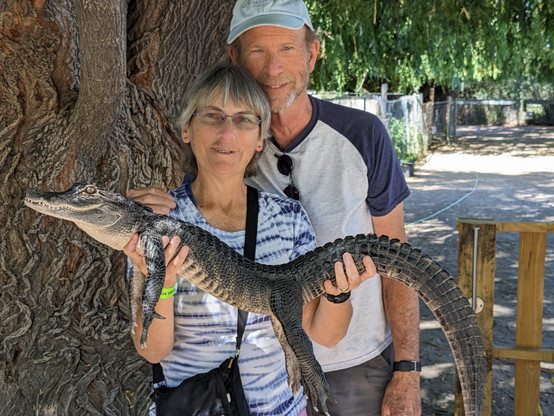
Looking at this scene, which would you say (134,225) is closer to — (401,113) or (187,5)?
(187,5)

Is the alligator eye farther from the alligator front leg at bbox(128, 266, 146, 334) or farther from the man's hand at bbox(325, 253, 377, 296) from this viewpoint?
the man's hand at bbox(325, 253, 377, 296)

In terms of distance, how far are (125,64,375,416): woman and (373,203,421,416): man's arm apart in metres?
0.40

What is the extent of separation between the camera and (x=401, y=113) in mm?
17672

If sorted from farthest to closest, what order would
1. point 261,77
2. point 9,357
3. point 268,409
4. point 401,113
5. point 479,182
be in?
point 401,113, point 479,182, point 9,357, point 261,77, point 268,409

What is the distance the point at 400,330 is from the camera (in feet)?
7.90

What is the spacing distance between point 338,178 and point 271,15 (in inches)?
26.3

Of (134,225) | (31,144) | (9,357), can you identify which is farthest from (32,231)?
(134,225)

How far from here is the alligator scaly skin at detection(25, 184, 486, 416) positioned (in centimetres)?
191

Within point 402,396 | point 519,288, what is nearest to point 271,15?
point 402,396

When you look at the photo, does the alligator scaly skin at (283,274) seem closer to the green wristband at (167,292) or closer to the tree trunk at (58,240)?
the green wristband at (167,292)

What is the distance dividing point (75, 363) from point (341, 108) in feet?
6.72

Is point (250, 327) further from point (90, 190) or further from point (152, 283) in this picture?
point (90, 190)

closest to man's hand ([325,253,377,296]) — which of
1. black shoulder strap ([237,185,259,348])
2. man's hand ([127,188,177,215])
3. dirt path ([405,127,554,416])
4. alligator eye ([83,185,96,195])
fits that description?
black shoulder strap ([237,185,259,348])

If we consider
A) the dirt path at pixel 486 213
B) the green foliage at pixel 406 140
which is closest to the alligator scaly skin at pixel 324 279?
the dirt path at pixel 486 213
